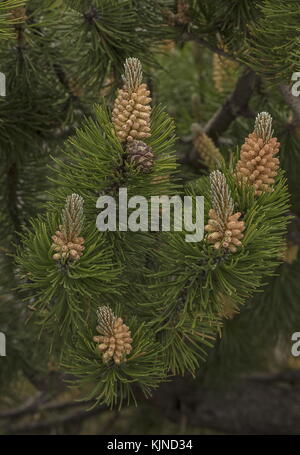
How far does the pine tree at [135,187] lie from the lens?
33.6 inches

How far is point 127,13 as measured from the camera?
1.09 meters

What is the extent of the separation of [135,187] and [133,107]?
10cm

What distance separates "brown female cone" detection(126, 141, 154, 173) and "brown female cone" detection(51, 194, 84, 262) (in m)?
0.08

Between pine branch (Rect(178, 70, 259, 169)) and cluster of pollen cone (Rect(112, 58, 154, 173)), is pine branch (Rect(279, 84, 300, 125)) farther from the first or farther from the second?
cluster of pollen cone (Rect(112, 58, 154, 173))

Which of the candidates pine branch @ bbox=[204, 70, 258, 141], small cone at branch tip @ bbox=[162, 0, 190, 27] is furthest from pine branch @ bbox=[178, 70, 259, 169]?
small cone at branch tip @ bbox=[162, 0, 190, 27]

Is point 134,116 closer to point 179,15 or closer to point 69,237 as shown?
point 69,237

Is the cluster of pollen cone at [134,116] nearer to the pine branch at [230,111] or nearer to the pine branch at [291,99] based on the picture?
the pine branch at [291,99]

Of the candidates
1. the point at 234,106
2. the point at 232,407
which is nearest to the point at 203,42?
the point at 234,106

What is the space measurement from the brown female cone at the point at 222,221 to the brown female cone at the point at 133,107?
9cm

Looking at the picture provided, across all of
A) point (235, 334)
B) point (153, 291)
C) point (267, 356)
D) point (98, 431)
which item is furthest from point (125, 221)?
point (98, 431)

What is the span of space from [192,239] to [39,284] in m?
0.18

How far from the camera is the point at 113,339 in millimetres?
883

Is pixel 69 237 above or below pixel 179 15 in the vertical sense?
below
